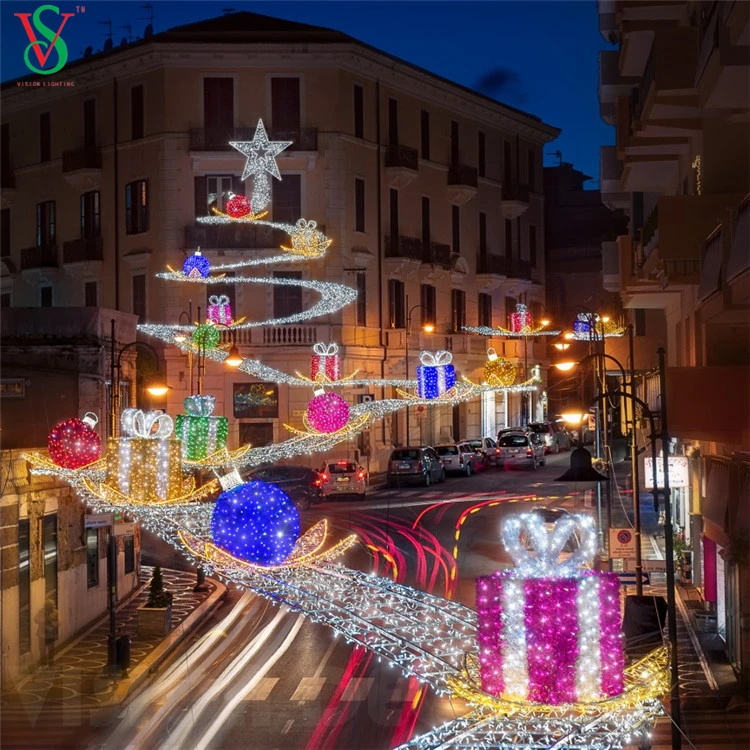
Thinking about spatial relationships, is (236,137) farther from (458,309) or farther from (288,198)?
(458,309)

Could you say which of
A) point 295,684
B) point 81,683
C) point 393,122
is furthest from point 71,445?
point 393,122

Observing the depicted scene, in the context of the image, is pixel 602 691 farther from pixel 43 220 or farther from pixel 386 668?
pixel 43 220

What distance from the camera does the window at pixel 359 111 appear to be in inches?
1855

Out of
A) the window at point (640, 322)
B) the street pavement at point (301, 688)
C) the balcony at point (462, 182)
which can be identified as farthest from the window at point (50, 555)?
the balcony at point (462, 182)

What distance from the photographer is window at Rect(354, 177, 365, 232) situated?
47.5 meters

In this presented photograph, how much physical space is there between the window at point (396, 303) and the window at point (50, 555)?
98.0 feet

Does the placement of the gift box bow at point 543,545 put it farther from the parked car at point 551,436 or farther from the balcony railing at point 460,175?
the parked car at point 551,436

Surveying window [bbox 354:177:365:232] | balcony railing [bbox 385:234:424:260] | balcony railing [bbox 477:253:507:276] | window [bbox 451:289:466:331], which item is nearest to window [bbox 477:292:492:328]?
balcony railing [bbox 477:253:507:276]

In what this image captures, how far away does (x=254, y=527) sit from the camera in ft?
41.4

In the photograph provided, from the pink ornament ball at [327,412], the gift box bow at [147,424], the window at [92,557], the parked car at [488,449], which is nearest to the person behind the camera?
the gift box bow at [147,424]

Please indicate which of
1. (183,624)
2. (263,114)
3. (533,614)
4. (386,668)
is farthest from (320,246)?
(533,614)

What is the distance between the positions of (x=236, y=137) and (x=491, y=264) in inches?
A: 645

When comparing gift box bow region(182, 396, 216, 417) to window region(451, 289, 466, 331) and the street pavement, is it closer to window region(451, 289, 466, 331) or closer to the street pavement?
the street pavement

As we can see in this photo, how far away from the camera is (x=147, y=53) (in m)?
44.9
